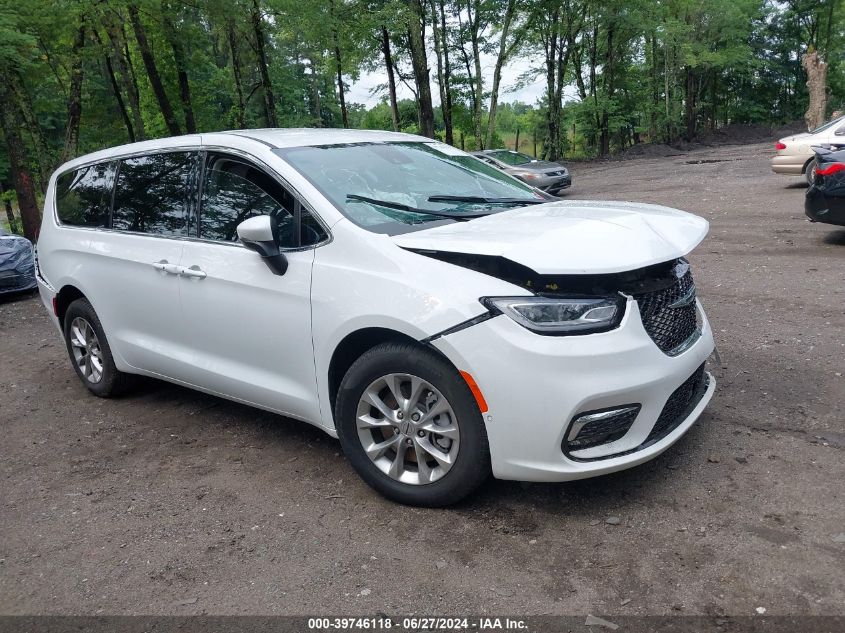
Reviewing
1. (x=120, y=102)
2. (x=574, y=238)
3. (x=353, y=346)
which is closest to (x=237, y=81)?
(x=120, y=102)

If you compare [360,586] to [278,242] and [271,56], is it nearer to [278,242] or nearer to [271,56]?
[278,242]

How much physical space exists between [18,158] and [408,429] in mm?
15184

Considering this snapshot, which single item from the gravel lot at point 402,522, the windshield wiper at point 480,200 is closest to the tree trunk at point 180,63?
the gravel lot at point 402,522

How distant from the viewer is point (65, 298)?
17.9ft

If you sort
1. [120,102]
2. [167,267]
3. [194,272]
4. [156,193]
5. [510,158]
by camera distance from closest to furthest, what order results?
[194,272]
[167,267]
[156,193]
[510,158]
[120,102]

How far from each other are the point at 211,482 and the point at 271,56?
25.2m

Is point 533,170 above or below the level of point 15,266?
above

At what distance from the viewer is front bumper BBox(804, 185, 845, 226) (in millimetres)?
8453

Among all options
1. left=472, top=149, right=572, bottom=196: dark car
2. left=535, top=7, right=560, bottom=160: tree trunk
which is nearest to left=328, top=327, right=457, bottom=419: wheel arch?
left=472, top=149, right=572, bottom=196: dark car

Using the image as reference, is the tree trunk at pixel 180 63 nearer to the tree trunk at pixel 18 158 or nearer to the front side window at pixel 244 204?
the tree trunk at pixel 18 158

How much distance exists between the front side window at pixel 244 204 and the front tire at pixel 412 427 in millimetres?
806

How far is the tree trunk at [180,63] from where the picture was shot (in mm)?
18587

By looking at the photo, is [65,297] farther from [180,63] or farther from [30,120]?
[180,63]

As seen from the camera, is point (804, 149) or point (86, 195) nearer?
point (86, 195)
